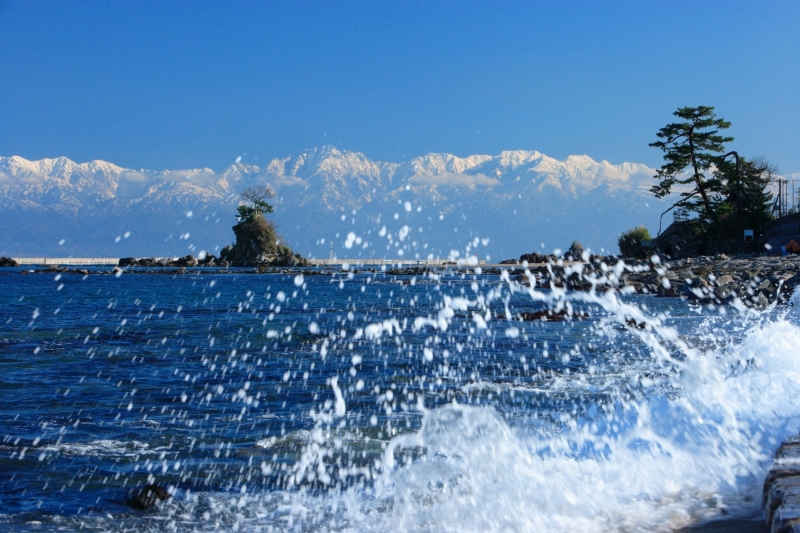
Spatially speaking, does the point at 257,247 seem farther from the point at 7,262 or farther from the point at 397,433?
the point at 397,433

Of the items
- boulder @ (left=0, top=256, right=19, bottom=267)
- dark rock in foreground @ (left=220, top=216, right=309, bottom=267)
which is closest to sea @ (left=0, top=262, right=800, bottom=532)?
dark rock in foreground @ (left=220, top=216, right=309, bottom=267)

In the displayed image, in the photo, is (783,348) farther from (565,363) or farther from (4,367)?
(4,367)

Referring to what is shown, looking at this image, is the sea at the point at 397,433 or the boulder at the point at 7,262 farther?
the boulder at the point at 7,262

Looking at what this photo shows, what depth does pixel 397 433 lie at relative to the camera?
31.0ft

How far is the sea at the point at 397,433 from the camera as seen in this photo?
648 centimetres

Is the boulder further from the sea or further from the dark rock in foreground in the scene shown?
the sea

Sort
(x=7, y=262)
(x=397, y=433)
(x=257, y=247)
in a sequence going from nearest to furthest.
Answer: (x=397, y=433)
(x=257, y=247)
(x=7, y=262)

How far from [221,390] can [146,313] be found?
19.3 m

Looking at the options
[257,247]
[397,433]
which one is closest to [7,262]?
[257,247]

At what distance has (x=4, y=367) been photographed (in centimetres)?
1528

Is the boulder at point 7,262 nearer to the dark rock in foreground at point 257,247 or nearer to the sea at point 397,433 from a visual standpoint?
the dark rock in foreground at point 257,247

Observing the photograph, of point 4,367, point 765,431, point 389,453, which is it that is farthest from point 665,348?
point 4,367

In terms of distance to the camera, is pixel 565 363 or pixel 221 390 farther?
pixel 565 363

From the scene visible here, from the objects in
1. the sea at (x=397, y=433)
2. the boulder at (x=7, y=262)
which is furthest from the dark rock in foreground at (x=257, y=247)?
the sea at (x=397, y=433)
